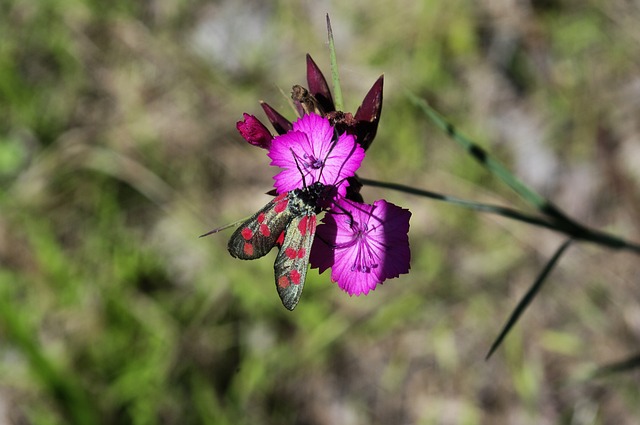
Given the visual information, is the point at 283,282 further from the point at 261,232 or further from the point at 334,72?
the point at 334,72

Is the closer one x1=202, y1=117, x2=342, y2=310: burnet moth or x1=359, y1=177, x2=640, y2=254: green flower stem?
x1=202, y1=117, x2=342, y2=310: burnet moth

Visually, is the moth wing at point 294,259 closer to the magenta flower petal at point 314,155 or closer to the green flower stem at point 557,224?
the magenta flower petal at point 314,155

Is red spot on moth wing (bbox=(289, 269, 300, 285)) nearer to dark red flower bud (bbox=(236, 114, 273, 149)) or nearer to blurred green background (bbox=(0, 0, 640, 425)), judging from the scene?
dark red flower bud (bbox=(236, 114, 273, 149))

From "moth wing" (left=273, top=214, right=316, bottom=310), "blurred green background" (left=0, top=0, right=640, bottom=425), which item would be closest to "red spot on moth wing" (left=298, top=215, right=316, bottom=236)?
"moth wing" (left=273, top=214, right=316, bottom=310)

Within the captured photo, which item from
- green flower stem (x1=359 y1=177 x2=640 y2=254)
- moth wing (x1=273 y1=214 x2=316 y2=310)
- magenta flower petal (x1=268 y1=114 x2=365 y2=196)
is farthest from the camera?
green flower stem (x1=359 y1=177 x2=640 y2=254)

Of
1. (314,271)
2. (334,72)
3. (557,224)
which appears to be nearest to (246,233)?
(334,72)

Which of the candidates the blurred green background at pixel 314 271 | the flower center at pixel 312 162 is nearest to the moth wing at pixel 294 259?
the flower center at pixel 312 162
